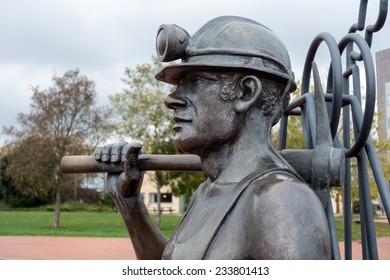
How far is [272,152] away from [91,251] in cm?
1538

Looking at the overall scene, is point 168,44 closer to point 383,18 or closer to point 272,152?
point 272,152

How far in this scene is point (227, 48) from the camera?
6.47 feet

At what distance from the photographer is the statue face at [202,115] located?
1991 millimetres

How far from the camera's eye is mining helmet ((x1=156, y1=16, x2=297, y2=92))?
6.45ft

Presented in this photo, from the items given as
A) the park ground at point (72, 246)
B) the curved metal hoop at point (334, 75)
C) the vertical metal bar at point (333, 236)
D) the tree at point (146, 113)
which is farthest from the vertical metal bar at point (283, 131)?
the tree at point (146, 113)

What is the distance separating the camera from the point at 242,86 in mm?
1981

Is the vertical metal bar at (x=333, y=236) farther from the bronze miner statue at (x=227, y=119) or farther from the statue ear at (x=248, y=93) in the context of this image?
the statue ear at (x=248, y=93)

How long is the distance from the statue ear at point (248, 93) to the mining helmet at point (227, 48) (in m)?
0.04

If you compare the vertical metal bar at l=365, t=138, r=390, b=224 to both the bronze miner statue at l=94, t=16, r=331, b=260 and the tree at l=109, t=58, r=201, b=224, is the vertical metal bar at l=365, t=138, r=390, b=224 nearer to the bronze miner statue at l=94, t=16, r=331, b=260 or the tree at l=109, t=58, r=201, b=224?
the bronze miner statue at l=94, t=16, r=331, b=260

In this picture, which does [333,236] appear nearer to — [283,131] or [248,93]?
[283,131]

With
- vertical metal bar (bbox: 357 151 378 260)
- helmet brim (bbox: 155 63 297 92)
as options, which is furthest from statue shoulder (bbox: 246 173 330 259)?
vertical metal bar (bbox: 357 151 378 260)

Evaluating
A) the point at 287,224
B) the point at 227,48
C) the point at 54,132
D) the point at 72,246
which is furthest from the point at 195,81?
the point at 54,132
